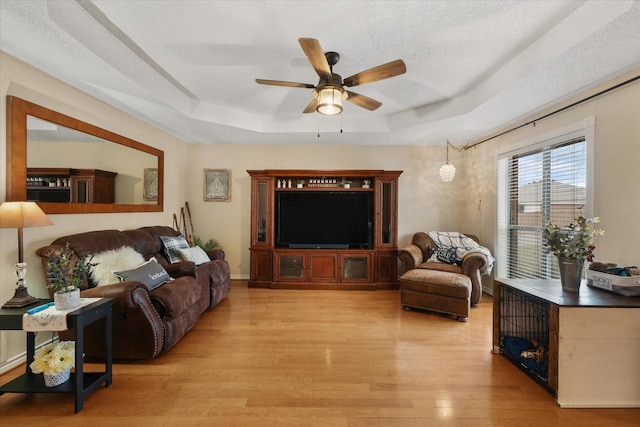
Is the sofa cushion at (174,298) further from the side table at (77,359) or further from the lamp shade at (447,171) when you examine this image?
the lamp shade at (447,171)

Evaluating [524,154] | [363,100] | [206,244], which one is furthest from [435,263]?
[206,244]

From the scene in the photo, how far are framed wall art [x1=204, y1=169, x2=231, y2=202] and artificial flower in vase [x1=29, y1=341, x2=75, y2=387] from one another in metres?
3.42

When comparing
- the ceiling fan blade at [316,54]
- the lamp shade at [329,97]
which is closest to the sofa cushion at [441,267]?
the lamp shade at [329,97]

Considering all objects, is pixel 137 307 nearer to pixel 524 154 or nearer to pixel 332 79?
pixel 332 79

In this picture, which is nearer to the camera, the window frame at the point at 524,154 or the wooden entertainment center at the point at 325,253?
the window frame at the point at 524,154

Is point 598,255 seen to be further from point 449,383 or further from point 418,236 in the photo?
point 418,236

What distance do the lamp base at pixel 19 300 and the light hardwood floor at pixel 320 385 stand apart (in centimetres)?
62

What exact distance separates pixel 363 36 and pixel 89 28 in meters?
2.03

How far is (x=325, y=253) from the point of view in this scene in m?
4.79

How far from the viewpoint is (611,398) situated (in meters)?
1.93

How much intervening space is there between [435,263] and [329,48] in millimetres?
3206

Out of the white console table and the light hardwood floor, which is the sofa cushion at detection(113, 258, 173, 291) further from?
the white console table

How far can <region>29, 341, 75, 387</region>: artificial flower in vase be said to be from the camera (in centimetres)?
195

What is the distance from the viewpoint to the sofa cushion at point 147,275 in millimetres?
2697
